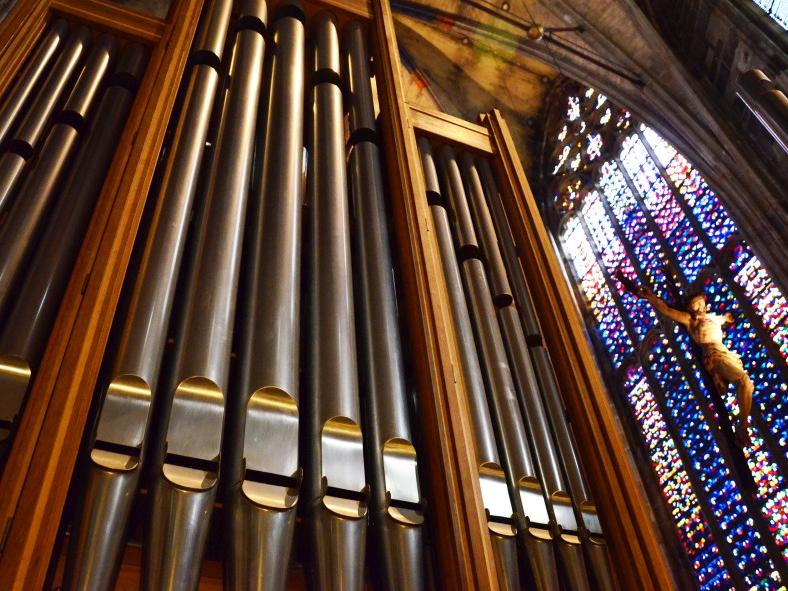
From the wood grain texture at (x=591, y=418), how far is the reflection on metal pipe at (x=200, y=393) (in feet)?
4.59

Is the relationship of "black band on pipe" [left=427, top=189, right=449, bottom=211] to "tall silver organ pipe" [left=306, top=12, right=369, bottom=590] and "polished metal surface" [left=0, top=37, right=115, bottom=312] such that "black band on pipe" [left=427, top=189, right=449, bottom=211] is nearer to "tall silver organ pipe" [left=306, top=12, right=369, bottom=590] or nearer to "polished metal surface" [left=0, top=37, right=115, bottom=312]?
"tall silver organ pipe" [left=306, top=12, right=369, bottom=590]

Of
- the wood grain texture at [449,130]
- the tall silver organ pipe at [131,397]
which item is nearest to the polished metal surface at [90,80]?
the tall silver organ pipe at [131,397]

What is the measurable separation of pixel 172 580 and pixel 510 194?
117 inches

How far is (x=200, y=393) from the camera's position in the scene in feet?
6.20

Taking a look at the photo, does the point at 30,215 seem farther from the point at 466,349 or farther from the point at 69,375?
the point at 466,349

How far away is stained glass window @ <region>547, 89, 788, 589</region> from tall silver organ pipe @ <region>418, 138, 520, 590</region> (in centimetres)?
339

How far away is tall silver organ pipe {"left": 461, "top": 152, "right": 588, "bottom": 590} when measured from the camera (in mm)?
2312

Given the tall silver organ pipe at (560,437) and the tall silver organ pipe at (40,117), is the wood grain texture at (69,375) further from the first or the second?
the tall silver organ pipe at (560,437)

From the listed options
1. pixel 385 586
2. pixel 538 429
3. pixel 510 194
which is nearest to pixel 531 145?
pixel 510 194

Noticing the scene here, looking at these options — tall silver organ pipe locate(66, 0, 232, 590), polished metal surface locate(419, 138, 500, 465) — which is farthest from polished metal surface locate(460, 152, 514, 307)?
tall silver organ pipe locate(66, 0, 232, 590)

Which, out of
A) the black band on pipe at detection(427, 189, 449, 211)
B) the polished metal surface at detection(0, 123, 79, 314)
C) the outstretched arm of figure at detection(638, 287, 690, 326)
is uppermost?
the outstretched arm of figure at detection(638, 287, 690, 326)

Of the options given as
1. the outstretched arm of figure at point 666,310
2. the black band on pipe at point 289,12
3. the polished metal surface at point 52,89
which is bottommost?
the polished metal surface at point 52,89

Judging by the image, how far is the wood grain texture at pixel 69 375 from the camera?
4.96 feet

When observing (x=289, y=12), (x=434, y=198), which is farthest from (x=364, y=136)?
(x=289, y=12)
